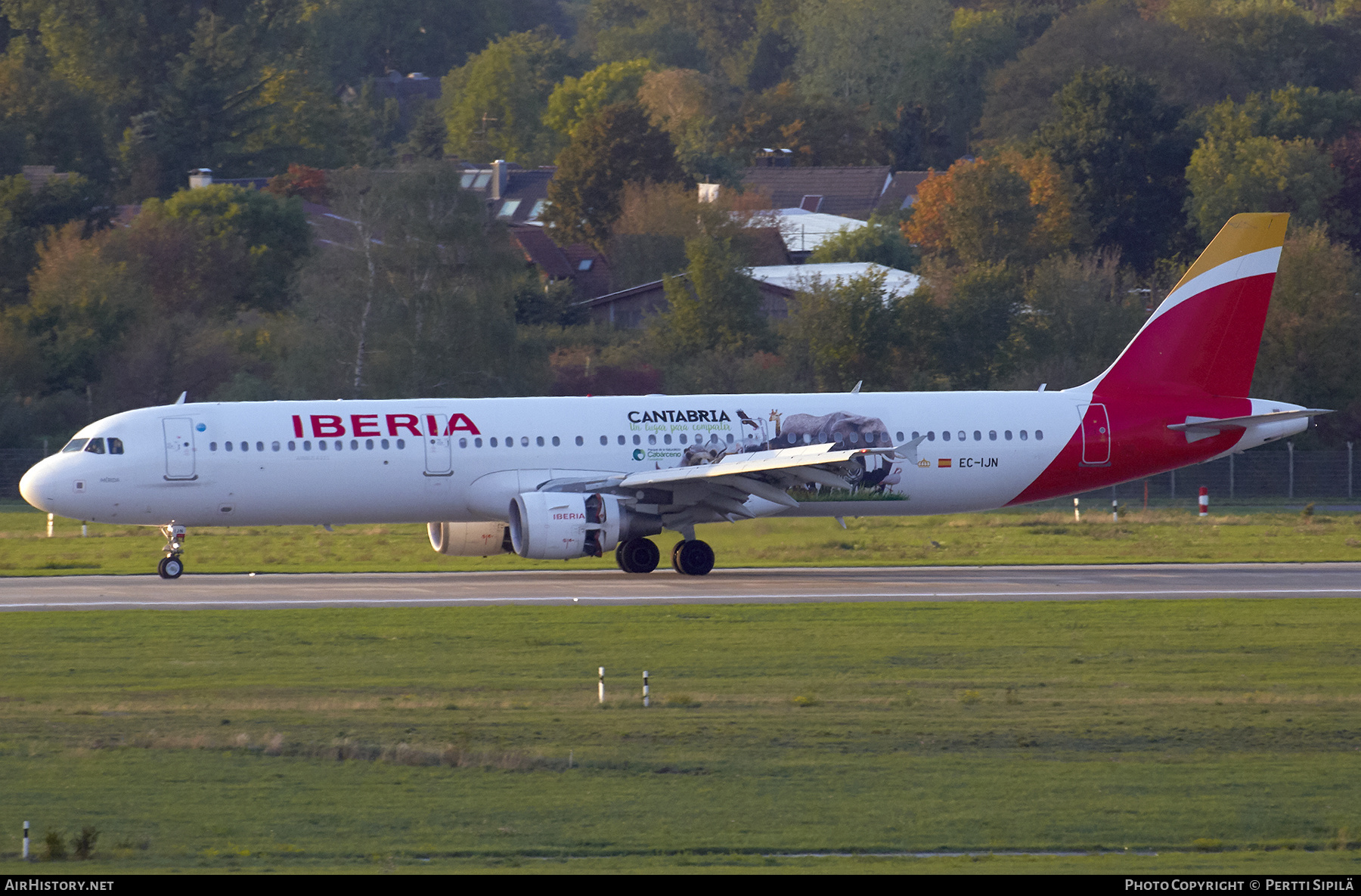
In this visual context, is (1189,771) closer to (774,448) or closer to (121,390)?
(774,448)

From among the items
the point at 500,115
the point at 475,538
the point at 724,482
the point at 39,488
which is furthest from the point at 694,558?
the point at 500,115

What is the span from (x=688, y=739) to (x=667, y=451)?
16030mm

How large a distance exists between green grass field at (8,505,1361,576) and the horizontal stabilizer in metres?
2.82

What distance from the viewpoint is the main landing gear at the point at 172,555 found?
31.8 meters

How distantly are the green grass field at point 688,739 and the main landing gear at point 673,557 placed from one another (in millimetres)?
6058

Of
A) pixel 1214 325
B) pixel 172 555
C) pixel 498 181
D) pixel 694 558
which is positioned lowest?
pixel 694 558

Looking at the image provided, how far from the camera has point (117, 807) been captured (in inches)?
559

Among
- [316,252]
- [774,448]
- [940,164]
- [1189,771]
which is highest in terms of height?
[940,164]

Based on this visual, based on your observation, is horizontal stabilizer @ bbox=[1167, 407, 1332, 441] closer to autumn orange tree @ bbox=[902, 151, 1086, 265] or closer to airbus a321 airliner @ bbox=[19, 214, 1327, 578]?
airbus a321 airliner @ bbox=[19, 214, 1327, 578]

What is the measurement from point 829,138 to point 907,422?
91.8m

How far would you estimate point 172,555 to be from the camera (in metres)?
32.1

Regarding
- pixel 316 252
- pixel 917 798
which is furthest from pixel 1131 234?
pixel 917 798

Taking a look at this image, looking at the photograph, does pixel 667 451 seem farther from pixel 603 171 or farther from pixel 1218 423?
pixel 603 171

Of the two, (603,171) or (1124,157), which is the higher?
(603,171)
